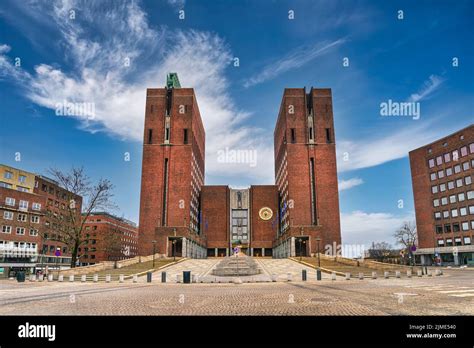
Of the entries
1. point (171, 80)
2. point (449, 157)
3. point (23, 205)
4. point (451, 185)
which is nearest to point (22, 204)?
point (23, 205)

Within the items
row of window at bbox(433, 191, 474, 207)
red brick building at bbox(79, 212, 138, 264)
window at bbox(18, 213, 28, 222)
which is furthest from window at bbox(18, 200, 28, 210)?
row of window at bbox(433, 191, 474, 207)

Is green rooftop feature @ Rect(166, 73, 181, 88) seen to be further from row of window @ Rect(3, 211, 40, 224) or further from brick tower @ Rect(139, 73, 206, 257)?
row of window @ Rect(3, 211, 40, 224)

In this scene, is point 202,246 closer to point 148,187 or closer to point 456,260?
point 148,187

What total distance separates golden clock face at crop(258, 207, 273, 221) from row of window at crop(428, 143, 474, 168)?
134 feet

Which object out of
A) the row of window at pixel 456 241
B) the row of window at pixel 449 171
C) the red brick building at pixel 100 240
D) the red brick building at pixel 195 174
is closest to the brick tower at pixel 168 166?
the red brick building at pixel 195 174

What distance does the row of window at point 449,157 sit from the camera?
7420 cm

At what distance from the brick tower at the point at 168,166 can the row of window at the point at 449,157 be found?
187 ft

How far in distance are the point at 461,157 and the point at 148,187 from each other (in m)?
67.5

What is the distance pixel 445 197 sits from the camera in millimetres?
79750

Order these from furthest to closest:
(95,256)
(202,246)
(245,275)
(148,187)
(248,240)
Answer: (95,256) < (248,240) < (202,246) < (148,187) < (245,275)
